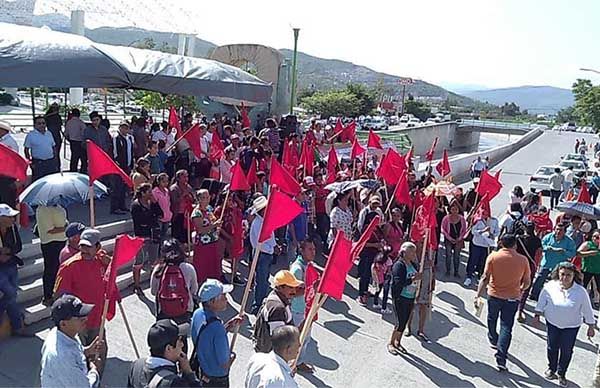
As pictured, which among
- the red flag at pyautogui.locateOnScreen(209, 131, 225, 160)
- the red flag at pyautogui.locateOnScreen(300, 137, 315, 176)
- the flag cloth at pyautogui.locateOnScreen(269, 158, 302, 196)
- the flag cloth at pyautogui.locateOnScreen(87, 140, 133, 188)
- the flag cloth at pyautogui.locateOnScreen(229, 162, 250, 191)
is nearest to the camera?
the flag cloth at pyautogui.locateOnScreen(87, 140, 133, 188)

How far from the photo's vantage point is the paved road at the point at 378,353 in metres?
6.50

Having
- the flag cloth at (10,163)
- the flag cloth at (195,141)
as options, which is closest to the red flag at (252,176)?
the flag cloth at (195,141)

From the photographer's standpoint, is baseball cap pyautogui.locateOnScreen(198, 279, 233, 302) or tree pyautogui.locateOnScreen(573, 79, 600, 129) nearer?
baseball cap pyautogui.locateOnScreen(198, 279, 233, 302)

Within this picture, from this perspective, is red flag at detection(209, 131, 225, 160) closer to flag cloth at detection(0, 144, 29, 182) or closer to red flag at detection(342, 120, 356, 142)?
flag cloth at detection(0, 144, 29, 182)

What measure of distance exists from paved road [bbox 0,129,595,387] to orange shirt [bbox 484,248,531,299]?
3.66ft

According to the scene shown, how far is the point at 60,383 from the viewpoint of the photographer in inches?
154

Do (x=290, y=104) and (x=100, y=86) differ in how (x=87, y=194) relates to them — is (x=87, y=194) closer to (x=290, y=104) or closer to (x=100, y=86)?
(x=100, y=86)

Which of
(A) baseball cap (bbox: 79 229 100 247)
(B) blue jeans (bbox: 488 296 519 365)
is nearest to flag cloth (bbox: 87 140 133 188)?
(A) baseball cap (bbox: 79 229 100 247)

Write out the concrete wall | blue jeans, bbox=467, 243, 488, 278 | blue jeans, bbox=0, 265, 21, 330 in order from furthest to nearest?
the concrete wall → blue jeans, bbox=467, 243, 488, 278 → blue jeans, bbox=0, 265, 21, 330

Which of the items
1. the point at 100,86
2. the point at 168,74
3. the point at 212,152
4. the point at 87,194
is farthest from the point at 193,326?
the point at 212,152

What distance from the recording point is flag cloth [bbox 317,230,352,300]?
17.7ft

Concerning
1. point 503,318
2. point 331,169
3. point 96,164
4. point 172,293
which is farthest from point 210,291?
point 331,169

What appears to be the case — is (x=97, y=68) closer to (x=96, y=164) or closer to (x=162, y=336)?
(x=96, y=164)

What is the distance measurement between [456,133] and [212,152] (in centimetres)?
Result: 6609
